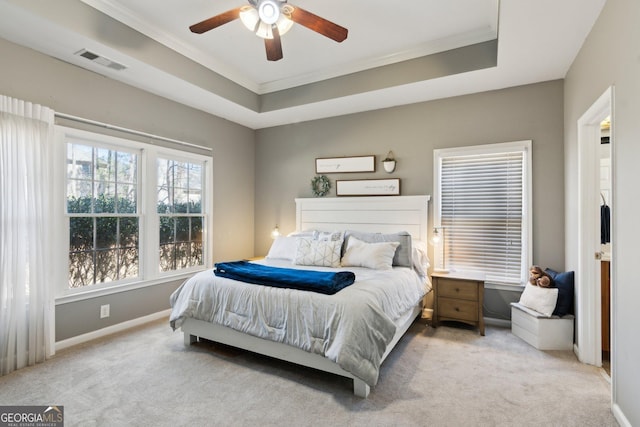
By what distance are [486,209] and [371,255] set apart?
1.53m

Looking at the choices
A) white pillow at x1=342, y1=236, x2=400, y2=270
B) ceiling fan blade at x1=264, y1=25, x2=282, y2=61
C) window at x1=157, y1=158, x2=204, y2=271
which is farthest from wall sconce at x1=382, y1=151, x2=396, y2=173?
window at x1=157, y1=158, x2=204, y2=271

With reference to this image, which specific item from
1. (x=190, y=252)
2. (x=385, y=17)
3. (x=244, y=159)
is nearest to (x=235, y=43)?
(x=385, y=17)

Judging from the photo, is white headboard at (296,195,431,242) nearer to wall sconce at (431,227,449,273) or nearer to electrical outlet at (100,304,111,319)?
wall sconce at (431,227,449,273)

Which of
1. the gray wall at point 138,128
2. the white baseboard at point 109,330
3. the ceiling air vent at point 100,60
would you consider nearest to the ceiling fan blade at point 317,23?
the ceiling air vent at point 100,60

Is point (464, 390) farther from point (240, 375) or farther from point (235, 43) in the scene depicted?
point (235, 43)

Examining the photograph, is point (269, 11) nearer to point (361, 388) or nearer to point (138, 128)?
point (138, 128)

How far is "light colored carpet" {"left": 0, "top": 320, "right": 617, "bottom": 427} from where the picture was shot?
202 cm

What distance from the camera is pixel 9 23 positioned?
2.43 metres

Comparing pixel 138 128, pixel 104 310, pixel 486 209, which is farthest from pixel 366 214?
pixel 104 310

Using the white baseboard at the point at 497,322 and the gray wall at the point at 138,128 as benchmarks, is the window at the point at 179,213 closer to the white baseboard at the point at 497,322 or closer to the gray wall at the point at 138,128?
the gray wall at the point at 138,128

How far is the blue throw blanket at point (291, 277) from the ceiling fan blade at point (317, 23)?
1.87 metres

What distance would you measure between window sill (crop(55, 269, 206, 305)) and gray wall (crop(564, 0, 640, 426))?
4254 mm

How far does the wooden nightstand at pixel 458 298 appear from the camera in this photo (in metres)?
3.37

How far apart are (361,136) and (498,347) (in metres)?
2.98
